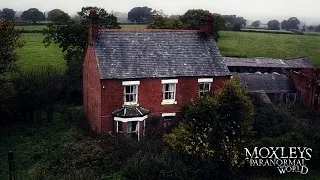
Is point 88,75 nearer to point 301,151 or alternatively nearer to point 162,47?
point 162,47

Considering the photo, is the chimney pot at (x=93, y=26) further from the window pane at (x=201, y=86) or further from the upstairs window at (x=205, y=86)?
the window pane at (x=201, y=86)

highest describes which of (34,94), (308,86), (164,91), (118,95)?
(164,91)

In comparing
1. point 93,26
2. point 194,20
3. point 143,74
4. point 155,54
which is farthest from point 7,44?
point 194,20

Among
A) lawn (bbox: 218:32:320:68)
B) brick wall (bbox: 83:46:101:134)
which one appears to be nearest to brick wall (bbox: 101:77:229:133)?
brick wall (bbox: 83:46:101:134)

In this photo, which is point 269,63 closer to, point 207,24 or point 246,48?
point 246,48

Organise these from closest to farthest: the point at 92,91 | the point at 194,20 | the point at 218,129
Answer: the point at 218,129 → the point at 92,91 → the point at 194,20

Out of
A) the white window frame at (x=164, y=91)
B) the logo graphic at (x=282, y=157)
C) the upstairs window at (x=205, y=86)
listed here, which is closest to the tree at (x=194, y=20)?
the upstairs window at (x=205, y=86)

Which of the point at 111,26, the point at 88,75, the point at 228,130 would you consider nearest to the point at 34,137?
the point at 88,75
